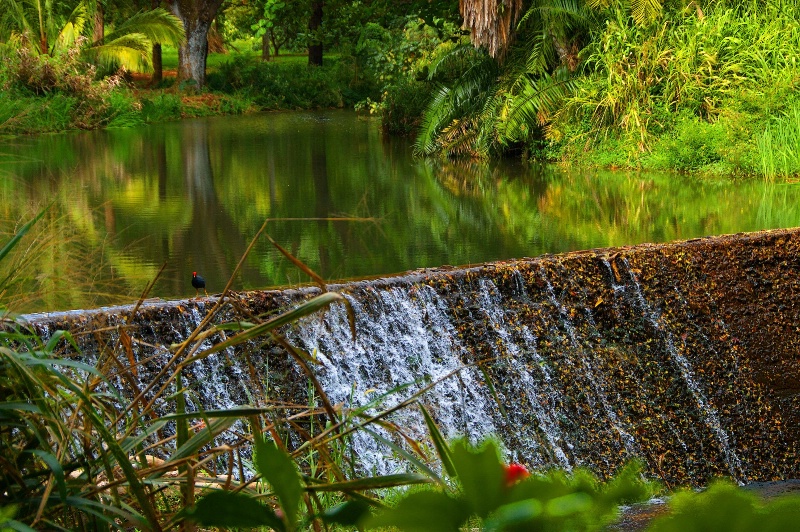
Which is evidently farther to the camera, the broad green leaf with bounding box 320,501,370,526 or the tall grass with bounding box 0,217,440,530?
the tall grass with bounding box 0,217,440,530

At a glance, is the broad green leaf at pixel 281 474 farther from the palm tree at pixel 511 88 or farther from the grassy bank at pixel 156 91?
the grassy bank at pixel 156 91

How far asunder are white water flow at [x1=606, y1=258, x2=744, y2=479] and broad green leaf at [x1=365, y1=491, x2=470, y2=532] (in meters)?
4.62

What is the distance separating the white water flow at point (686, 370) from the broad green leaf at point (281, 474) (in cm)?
452

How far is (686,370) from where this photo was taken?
16.4ft

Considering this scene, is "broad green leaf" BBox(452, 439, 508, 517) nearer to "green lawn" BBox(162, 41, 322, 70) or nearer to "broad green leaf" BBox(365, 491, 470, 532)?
"broad green leaf" BBox(365, 491, 470, 532)

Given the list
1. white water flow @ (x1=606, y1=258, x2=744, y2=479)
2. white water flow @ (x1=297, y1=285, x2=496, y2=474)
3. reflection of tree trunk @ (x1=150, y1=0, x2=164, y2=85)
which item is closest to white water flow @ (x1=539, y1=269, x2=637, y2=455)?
white water flow @ (x1=606, y1=258, x2=744, y2=479)

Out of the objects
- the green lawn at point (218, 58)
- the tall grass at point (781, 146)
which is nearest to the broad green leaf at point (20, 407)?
the tall grass at point (781, 146)

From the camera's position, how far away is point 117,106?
16.4 metres

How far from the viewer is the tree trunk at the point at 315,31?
76.7 feet

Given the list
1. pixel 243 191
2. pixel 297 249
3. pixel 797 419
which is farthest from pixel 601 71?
pixel 797 419

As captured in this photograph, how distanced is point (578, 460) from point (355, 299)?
1.25 metres

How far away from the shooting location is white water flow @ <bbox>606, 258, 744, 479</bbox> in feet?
15.8

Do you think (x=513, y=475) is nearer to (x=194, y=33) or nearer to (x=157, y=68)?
(x=194, y=33)

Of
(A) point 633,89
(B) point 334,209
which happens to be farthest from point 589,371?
(A) point 633,89
